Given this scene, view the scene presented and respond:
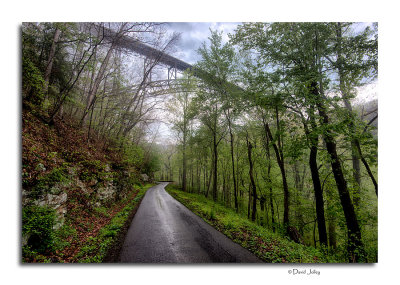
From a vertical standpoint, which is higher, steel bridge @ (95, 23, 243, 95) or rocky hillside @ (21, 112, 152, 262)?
steel bridge @ (95, 23, 243, 95)

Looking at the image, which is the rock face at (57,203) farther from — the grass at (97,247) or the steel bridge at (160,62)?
the steel bridge at (160,62)

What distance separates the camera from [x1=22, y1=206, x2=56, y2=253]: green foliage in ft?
8.91

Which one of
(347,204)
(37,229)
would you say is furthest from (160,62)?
(347,204)

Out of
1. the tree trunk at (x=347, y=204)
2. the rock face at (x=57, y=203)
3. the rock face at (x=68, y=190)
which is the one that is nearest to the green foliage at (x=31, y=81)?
the rock face at (x=68, y=190)

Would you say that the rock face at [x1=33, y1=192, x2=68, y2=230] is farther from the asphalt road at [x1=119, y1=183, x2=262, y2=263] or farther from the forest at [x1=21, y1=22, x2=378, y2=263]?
the asphalt road at [x1=119, y1=183, x2=262, y2=263]

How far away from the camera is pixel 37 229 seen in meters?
2.80

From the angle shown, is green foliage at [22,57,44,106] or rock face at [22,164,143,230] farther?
green foliage at [22,57,44,106]

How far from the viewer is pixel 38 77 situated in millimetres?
3664

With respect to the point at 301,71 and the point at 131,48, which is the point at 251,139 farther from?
the point at 131,48

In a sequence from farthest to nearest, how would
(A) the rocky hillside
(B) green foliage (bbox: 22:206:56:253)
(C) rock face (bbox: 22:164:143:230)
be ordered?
(C) rock face (bbox: 22:164:143:230), (A) the rocky hillside, (B) green foliage (bbox: 22:206:56:253)

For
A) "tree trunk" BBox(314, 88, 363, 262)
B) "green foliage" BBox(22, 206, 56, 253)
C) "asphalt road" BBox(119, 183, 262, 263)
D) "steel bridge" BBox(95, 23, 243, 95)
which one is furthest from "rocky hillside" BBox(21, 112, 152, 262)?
"tree trunk" BBox(314, 88, 363, 262)

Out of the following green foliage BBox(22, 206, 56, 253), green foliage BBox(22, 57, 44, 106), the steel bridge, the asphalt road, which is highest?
the steel bridge

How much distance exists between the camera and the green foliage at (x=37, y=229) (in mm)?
2717
